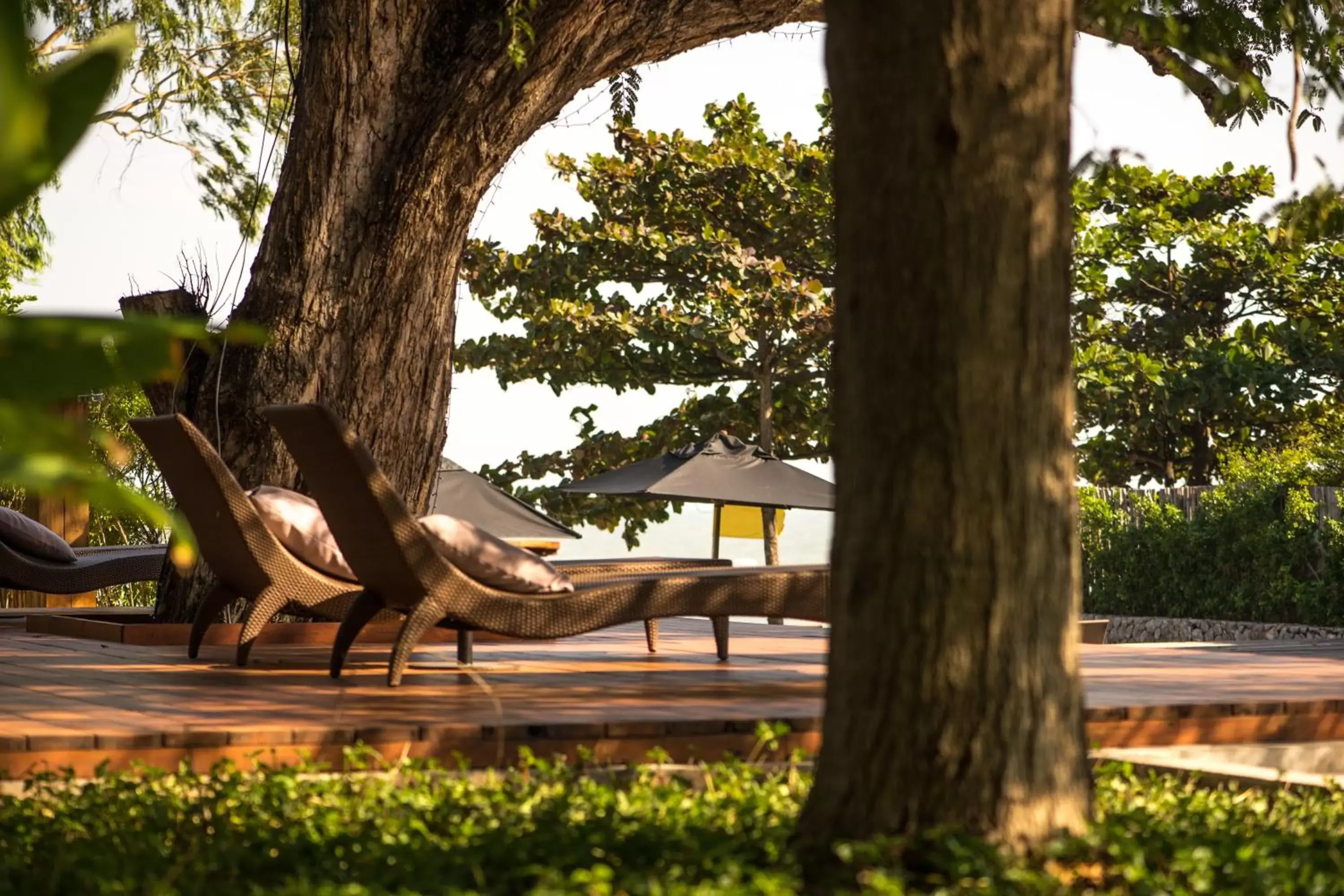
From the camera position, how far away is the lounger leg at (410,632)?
6180 mm

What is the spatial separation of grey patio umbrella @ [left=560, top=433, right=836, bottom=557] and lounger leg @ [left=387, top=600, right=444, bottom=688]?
293 inches

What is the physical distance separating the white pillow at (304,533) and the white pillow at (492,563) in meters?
0.88

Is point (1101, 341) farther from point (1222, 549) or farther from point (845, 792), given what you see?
point (845, 792)

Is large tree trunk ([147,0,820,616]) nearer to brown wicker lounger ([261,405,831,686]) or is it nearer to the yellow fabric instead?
brown wicker lounger ([261,405,831,686])

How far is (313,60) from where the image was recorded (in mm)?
9367

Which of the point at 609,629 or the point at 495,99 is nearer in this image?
the point at 495,99

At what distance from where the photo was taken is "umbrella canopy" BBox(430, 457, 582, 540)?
1361 centimetres

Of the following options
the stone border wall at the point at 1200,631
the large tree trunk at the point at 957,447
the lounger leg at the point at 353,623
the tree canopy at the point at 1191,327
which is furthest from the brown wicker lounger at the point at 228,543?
the tree canopy at the point at 1191,327

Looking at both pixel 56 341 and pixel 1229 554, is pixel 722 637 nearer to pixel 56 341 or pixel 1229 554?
pixel 56 341

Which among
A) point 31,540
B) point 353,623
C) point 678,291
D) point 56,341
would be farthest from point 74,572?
point 678,291

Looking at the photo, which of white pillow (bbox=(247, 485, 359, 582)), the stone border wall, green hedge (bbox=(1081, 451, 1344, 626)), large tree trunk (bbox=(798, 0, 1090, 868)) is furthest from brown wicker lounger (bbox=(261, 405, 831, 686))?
green hedge (bbox=(1081, 451, 1344, 626))

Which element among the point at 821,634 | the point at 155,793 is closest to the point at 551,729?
the point at 155,793

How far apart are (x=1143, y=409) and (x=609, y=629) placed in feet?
49.8

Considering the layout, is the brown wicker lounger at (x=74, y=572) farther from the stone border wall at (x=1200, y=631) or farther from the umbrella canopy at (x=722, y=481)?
the stone border wall at (x=1200, y=631)
